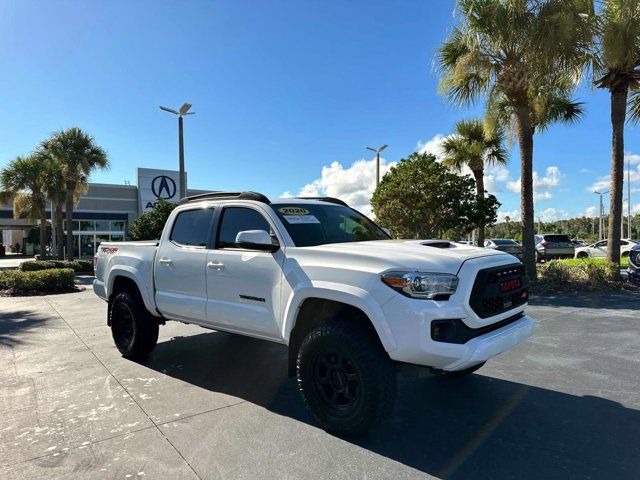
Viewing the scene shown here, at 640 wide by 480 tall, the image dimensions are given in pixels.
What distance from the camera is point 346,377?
11.5 ft

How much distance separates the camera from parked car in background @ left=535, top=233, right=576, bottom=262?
25922mm

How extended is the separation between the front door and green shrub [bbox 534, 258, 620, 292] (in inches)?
371

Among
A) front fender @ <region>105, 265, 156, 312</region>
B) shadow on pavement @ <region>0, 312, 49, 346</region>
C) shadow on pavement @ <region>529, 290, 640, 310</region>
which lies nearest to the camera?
front fender @ <region>105, 265, 156, 312</region>

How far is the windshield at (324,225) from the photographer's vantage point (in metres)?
4.21

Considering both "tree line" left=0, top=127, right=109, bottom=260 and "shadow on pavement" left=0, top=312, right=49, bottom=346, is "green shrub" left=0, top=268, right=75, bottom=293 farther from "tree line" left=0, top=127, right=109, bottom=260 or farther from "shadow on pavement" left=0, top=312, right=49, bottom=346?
"tree line" left=0, top=127, right=109, bottom=260

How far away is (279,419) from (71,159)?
23730mm


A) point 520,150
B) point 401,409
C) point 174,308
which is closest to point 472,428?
point 401,409

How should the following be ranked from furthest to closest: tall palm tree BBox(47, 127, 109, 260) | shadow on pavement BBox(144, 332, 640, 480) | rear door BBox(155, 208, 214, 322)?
tall palm tree BBox(47, 127, 109, 260)
rear door BBox(155, 208, 214, 322)
shadow on pavement BBox(144, 332, 640, 480)

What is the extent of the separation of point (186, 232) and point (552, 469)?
4048mm

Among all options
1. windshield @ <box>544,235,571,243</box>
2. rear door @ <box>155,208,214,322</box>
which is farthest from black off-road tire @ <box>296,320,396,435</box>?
windshield @ <box>544,235,571,243</box>

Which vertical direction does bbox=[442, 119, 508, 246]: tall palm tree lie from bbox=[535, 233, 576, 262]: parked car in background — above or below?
above

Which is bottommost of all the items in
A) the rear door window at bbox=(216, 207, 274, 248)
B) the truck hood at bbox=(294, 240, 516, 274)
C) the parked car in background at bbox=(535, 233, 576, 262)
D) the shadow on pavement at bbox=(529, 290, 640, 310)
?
the shadow on pavement at bbox=(529, 290, 640, 310)

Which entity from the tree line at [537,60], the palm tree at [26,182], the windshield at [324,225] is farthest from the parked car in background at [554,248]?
the palm tree at [26,182]

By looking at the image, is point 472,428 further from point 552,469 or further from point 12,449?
point 12,449
